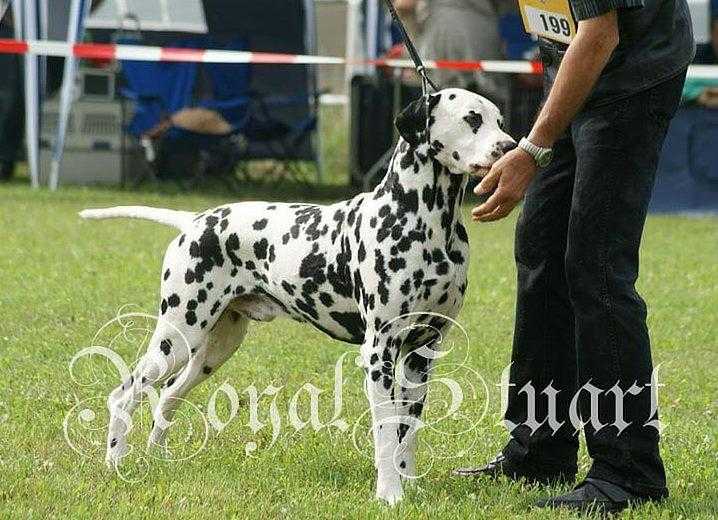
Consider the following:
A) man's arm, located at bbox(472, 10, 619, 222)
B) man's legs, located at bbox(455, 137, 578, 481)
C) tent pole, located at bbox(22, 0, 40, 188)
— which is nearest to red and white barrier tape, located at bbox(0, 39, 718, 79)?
tent pole, located at bbox(22, 0, 40, 188)

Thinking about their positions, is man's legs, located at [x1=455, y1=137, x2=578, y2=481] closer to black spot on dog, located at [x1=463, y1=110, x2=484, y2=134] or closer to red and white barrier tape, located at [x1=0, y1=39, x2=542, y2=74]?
black spot on dog, located at [x1=463, y1=110, x2=484, y2=134]

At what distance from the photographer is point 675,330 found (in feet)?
22.8

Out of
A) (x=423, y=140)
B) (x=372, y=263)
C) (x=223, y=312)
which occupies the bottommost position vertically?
(x=223, y=312)

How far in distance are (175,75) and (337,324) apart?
9752mm

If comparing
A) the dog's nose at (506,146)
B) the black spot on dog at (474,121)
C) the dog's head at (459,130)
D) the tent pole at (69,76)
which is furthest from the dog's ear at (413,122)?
the tent pole at (69,76)

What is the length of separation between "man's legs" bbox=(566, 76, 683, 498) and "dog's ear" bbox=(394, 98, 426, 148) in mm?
417

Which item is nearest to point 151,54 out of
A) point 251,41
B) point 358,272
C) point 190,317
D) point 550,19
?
point 251,41

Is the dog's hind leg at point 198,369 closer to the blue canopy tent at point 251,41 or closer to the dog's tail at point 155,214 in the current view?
the dog's tail at point 155,214

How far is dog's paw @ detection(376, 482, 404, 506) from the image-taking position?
13.1 ft

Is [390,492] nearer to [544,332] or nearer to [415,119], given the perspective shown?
[544,332]

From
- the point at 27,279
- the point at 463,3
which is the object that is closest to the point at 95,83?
the point at 463,3

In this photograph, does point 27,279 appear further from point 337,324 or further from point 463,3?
point 463,3

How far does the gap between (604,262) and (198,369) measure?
4.58 ft

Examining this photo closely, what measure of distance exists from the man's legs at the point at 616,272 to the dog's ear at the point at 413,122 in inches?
16.4
